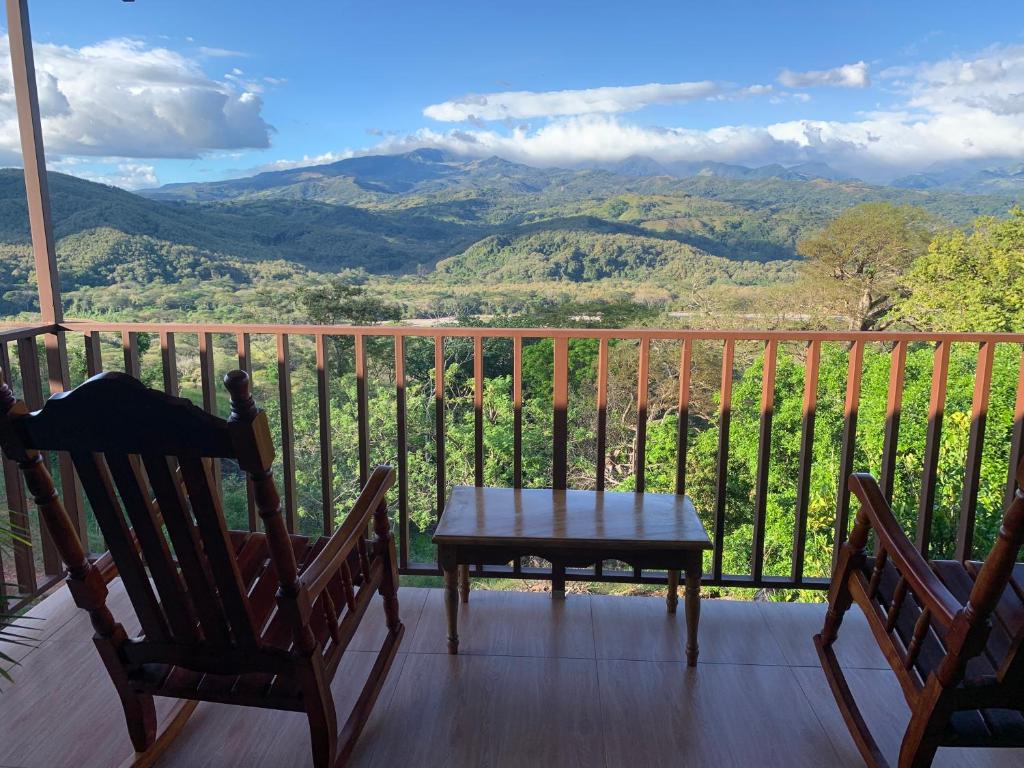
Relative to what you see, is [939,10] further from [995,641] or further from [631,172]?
[995,641]

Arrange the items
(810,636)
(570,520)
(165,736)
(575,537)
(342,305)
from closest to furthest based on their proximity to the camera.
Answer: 1. (165,736)
2. (575,537)
3. (570,520)
4. (810,636)
5. (342,305)

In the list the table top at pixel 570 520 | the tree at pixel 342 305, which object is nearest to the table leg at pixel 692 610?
the table top at pixel 570 520

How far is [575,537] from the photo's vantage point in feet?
6.70

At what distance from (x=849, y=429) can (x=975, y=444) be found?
1.42ft

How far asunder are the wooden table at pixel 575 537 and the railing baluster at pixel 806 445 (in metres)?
0.52

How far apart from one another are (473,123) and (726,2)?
24.4 ft

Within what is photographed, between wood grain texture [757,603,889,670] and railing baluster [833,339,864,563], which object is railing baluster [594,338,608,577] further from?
railing baluster [833,339,864,563]

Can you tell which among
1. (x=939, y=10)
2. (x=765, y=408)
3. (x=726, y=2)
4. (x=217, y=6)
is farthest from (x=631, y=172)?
(x=765, y=408)

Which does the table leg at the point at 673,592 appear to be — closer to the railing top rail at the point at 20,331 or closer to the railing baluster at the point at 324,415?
the railing baluster at the point at 324,415

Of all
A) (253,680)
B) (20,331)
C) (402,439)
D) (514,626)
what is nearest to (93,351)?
(20,331)

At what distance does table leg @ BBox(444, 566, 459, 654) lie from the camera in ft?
6.88

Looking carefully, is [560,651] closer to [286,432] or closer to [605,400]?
[605,400]

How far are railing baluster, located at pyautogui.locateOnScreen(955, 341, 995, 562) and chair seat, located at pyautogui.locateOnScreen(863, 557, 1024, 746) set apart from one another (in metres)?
0.86

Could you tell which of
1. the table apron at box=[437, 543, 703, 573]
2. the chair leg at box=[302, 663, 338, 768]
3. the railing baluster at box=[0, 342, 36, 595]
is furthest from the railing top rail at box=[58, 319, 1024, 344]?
the chair leg at box=[302, 663, 338, 768]
